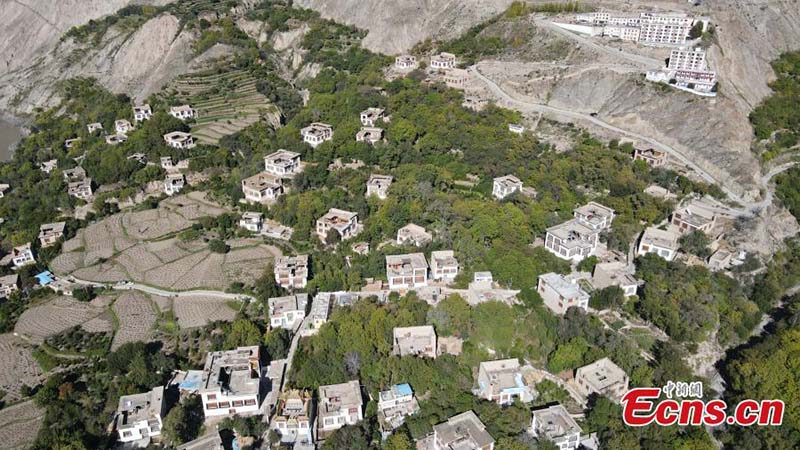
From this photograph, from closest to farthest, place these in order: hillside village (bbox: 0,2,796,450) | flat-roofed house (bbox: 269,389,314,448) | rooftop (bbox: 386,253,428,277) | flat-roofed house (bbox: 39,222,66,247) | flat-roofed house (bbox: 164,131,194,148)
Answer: flat-roofed house (bbox: 269,389,314,448), hillside village (bbox: 0,2,796,450), rooftop (bbox: 386,253,428,277), flat-roofed house (bbox: 39,222,66,247), flat-roofed house (bbox: 164,131,194,148)

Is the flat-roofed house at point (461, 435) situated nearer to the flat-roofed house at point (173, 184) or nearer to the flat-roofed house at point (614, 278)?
the flat-roofed house at point (614, 278)

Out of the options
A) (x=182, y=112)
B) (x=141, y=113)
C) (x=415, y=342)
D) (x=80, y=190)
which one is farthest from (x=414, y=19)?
(x=415, y=342)

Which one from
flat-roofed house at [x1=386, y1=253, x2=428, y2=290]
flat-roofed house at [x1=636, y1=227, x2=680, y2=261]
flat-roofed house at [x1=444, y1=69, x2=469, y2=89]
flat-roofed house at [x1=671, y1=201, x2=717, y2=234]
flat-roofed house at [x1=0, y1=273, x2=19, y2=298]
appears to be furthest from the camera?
flat-roofed house at [x1=444, y1=69, x2=469, y2=89]

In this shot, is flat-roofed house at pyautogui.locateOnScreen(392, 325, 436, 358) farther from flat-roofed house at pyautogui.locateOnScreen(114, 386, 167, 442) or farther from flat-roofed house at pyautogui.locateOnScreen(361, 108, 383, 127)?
flat-roofed house at pyautogui.locateOnScreen(361, 108, 383, 127)

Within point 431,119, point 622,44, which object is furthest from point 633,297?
point 622,44

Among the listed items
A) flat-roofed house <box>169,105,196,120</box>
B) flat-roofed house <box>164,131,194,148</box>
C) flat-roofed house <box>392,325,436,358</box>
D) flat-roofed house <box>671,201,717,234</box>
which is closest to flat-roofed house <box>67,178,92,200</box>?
flat-roofed house <box>164,131,194,148</box>

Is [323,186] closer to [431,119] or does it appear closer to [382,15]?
[431,119]

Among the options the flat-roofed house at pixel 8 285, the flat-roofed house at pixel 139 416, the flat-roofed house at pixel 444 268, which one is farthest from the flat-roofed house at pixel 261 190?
the flat-roofed house at pixel 139 416
